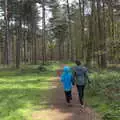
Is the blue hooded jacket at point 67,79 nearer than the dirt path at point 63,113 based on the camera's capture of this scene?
No

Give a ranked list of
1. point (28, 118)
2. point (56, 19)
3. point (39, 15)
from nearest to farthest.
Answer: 1. point (28, 118)
2. point (39, 15)
3. point (56, 19)

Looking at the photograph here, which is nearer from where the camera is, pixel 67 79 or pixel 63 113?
pixel 63 113

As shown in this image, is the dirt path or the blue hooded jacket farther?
the blue hooded jacket

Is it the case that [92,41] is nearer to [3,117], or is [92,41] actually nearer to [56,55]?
[3,117]

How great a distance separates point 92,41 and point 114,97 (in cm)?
2524

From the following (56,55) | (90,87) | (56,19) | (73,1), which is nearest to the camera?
(90,87)

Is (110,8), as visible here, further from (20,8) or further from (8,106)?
(8,106)

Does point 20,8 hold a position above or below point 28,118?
above

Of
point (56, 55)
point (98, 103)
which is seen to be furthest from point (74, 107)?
point (56, 55)

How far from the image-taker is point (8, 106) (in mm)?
14578

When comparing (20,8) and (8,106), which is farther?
(20,8)

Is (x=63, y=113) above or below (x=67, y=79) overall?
below

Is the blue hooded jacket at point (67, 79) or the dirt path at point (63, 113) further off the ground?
the blue hooded jacket at point (67, 79)

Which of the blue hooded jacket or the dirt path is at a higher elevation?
the blue hooded jacket
